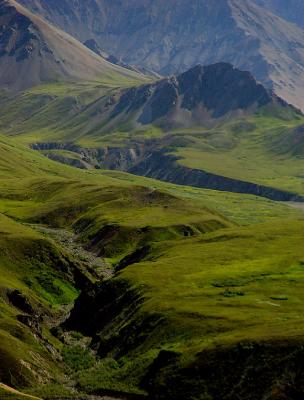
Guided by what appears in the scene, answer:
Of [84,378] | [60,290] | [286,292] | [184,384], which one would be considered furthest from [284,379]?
[60,290]

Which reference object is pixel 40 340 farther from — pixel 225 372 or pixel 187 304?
pixel 225 372

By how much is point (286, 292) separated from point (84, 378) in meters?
45.3

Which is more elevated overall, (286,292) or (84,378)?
(286,292)

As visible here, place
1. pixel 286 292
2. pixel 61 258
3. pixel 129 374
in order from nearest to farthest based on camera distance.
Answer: pixel 129 374
pixel 286 292
pixel 61 258

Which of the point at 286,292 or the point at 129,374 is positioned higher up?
the point at 286,292

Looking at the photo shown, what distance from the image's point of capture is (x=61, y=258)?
17950 cm

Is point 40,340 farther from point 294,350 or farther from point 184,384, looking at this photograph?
point 294,350

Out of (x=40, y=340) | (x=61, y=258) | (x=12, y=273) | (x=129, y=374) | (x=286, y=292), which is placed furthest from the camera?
(x=61, y=258)

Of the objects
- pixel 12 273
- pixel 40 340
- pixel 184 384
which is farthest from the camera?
pixel 12 273

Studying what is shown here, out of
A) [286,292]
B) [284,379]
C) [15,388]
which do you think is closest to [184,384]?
[284,379]

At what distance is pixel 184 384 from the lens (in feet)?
328

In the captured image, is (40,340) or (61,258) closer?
(40,340)

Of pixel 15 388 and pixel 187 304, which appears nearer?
pixel 15 388

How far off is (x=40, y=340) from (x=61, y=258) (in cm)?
5645
